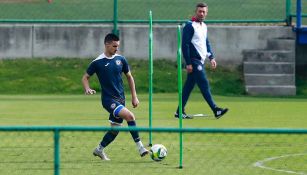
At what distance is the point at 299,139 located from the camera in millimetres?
15336

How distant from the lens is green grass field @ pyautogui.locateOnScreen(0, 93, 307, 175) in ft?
39.0

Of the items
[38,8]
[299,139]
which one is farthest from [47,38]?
[299,139]

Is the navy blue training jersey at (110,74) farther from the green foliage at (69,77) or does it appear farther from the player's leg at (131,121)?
the green foliage at (69,77)

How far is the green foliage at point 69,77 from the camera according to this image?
73.8 ft

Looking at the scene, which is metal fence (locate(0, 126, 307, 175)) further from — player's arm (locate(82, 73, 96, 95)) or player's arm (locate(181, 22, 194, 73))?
player's arm (locate(181, 22, 194, 73))

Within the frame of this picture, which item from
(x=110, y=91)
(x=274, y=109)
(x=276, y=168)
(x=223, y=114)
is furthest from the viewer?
(x=274, y=109)

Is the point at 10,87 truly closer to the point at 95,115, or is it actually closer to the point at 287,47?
the point at 95,115

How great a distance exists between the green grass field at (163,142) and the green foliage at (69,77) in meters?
1.53

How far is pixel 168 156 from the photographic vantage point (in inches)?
514

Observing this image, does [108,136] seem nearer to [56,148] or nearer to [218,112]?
A: [56,148]

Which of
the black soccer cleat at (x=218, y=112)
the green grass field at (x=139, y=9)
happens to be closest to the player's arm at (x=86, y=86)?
the black soccer cleat at (x=218, y=112)

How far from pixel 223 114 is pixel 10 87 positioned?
6.82 meters

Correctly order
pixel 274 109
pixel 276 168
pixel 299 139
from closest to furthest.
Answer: pixel 276 168 < pixel 299 139 < pixel 274 109

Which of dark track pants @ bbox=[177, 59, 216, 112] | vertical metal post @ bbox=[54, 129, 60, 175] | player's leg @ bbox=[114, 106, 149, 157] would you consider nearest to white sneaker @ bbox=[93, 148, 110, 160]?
player's leg @ bbox=[114, 106, 149, 157]
